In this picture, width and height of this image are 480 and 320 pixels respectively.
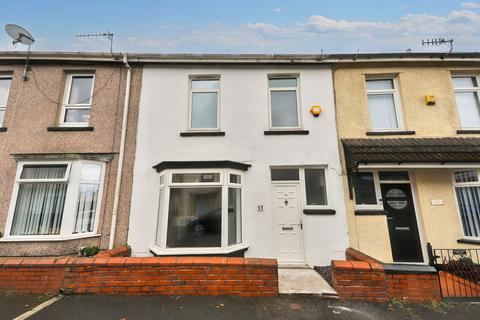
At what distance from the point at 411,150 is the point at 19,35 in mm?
10602

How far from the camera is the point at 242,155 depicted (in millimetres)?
5762

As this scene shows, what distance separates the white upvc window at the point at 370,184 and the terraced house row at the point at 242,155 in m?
0.03

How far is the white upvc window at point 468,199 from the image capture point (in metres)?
5.38

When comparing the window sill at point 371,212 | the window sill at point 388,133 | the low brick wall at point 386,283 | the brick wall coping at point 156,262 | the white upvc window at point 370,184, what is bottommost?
the low brick wall at point 386,283

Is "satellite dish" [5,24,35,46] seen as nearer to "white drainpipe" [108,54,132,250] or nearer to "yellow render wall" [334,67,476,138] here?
"white drainpipe" [108,54,132,250]

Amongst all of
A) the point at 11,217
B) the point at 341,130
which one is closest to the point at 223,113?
the point at 341,130

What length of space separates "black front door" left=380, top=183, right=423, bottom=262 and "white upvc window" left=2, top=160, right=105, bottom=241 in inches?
289

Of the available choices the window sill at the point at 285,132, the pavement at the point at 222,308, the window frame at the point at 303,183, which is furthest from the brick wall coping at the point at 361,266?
the window sill at the point at 285,132

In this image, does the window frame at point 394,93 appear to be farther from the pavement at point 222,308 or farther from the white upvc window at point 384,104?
the pavement at point 222,308

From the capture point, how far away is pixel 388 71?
6.26 meters

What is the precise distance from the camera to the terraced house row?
5.24 meters

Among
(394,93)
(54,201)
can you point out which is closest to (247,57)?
(394,93)

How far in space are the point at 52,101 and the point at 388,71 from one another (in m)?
9.28

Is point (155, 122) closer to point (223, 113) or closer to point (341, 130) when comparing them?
point (223, 113)
